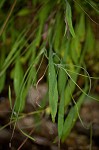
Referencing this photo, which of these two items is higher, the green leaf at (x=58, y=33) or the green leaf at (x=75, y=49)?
the green leaf at (x=58, y=33)

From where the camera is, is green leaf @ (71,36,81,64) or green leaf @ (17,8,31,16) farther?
green leaf @ (17,8,31,16)

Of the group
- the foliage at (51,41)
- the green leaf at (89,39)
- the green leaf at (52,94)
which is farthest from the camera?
the green leaf at (89,39)

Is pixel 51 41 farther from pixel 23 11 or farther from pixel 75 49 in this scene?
pixel 23 11

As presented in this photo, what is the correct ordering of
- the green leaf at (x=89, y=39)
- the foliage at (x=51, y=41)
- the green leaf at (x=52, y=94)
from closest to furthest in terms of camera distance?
1. the green leaf at (x=52, y=94)
2. the foliage at (x=51, y=41)
3. the green leaf at (x=89, y=39)

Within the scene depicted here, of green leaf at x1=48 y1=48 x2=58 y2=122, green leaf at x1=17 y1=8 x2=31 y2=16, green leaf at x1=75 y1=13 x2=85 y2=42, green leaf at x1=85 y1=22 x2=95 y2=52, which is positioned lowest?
green leaf at x1=85 y1=22 x2=95 y2=52

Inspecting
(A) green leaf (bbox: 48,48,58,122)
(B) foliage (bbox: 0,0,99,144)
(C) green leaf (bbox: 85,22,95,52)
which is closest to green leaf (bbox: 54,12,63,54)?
(B) foliage (bbox: 0,0,99,144)

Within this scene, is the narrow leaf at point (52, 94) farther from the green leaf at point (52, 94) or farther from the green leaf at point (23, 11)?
the green leaf at point (23, 11)

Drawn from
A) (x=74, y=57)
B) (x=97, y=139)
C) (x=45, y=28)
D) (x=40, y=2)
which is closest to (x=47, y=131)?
(x=97, y=139)

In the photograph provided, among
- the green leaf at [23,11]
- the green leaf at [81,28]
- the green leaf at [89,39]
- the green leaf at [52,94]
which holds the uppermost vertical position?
the green leaf at [23,11]

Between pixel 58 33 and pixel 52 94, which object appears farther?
pixel 58 33

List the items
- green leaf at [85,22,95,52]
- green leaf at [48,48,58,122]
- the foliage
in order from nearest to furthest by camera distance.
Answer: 1. green leaf at [48,48,58,122]
2. the foliage
3. green leaf at [85,22,95,52]

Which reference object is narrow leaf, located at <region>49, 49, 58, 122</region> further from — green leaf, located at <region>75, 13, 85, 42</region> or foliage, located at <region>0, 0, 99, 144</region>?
green leaf, located at <region>75, 13, 85, 42</region>

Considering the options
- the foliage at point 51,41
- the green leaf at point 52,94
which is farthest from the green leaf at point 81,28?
the green leaf at point 52,94

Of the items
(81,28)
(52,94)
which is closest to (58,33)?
(81,28)
